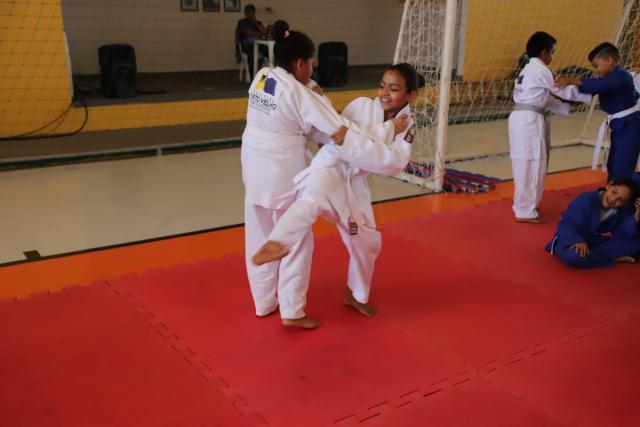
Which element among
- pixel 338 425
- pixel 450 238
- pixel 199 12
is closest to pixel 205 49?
pixel 199 12

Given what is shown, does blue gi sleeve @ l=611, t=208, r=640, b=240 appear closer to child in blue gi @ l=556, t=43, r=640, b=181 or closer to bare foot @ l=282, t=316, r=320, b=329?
child in blue gi @ l=556, t=43, r=640, b=181

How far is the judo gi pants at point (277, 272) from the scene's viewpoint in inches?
121

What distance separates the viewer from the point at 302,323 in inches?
127

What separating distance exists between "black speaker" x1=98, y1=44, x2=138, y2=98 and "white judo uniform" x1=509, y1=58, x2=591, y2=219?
504 centimetres

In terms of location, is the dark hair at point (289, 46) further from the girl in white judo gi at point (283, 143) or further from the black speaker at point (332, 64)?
the black speaker at point (332, 64)

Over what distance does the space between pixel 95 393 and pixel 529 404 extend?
6.34ft

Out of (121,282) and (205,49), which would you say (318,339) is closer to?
(121,282)

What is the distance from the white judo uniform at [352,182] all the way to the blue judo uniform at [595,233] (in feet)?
5.67

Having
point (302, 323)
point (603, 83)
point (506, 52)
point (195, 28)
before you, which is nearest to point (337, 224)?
point (302, 323)

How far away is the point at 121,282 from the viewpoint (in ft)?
12.4

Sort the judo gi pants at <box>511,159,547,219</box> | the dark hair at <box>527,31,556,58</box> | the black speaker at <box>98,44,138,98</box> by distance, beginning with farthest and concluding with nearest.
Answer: the black speaker at <box>98,44,138,98</box>, the judo gi pants at <box>511,159,547,219</box>, the dark hair at <box>527,31,556,58</box>

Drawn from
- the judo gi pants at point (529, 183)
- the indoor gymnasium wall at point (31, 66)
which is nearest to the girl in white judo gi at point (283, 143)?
the judo gi pants at point (529, 183)

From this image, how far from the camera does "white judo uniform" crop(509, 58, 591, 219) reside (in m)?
4.81

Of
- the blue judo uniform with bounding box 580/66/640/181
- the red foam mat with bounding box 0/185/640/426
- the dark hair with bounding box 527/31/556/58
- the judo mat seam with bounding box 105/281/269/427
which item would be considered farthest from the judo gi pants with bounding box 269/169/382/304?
the blue judo uniform with bounding box 580/66/640/181
